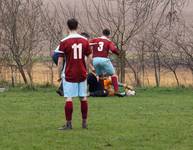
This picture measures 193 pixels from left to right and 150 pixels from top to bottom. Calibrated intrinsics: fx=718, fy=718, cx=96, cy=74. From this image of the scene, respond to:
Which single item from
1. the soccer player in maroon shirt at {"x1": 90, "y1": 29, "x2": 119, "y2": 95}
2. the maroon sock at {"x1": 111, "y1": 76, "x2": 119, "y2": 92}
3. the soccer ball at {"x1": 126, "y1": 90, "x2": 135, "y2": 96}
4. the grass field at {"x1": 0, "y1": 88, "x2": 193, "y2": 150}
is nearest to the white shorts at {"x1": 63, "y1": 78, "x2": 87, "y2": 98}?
the grass field at {"x1": 0, "y1": 88, "x2": 193, "y2": 150}

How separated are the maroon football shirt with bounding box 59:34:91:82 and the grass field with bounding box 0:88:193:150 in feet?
3.09

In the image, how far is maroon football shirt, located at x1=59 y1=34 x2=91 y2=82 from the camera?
1237 centimetres

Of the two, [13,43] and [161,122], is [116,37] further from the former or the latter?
[161,122]

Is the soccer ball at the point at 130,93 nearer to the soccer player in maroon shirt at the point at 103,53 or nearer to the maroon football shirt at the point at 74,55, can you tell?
the soccer player in maroon shirt at the point at 103,53

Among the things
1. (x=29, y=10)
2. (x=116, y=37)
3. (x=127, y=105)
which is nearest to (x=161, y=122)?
(x=127, y=105)

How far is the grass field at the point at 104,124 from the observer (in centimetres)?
1077

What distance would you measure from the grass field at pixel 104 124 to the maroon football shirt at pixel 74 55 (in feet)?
3.09

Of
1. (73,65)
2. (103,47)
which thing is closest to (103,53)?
(103,47)

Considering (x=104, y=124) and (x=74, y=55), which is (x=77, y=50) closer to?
(x=74, y=55)

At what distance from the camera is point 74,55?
12.4 m

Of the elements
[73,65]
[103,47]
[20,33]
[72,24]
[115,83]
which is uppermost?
[20,33]

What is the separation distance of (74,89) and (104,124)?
3.58 feet

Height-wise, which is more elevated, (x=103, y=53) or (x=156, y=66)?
(x=103, y=53)

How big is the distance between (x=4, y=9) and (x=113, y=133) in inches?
641
